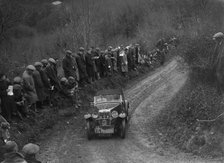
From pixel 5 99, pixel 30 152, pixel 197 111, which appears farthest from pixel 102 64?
pixel 30 152

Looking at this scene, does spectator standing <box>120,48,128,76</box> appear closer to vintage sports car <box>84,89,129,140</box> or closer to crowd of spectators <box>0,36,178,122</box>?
crowd of spectators <box>0,36,178,122</box>

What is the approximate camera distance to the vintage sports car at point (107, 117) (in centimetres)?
1647

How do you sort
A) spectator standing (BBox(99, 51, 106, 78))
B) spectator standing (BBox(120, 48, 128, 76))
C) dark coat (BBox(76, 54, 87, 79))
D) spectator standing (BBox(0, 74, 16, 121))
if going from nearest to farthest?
1. spectator standing (BBox(0, 74, 16, 121))
2. dark coat (BBox(76, 54, 87, 79))
3. spectator standing (BBox(99, 51, 106, 78))
4. spectator standing (BBox(120, 48, 128, 76))

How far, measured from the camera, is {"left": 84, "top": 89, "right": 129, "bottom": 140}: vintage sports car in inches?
648

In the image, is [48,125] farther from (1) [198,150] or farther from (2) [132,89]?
(2) [132,89]

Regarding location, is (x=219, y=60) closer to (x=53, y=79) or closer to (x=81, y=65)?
(x=53, y=79)

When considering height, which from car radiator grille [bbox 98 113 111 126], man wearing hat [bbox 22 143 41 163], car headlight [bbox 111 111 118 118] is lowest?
car radiator grille [bbox 98 113 111 126]

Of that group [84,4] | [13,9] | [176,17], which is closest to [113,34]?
[176,17]

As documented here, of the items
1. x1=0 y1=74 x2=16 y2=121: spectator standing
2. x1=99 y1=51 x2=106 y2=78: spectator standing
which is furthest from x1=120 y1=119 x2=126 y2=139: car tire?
x1=99 y1=51 x2=106 y2=78: spectator standing

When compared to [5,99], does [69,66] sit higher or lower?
lower

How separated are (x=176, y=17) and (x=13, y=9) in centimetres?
2387

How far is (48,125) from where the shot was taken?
58.5 ft

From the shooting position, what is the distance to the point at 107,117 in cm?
1675

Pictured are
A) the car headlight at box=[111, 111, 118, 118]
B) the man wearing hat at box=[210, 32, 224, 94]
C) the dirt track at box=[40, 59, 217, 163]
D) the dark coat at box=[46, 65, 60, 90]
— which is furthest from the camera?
the dark coat at box=[46, 65, 60, 90]
